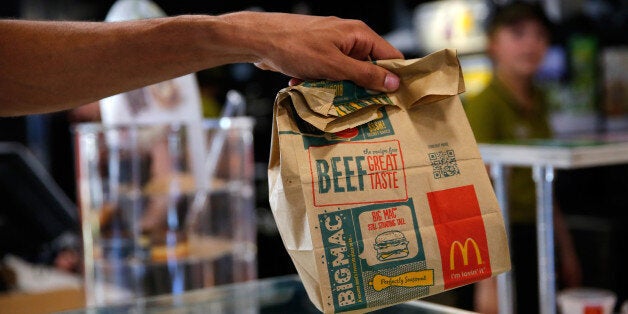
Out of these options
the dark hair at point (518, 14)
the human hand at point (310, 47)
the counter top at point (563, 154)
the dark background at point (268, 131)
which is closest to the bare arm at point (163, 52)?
the human hand at point (310, 47)

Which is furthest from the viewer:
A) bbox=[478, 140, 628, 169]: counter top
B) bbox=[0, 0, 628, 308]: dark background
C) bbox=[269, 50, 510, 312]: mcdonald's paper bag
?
bbox=[0, 0, 628, 308]: dark background

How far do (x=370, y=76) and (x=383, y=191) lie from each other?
0.56 feet

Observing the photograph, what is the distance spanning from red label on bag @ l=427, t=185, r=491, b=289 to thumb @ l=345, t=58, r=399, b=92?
6.7 inches

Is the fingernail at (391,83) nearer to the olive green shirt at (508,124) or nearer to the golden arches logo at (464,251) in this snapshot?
the golden arches logo at (464,251)

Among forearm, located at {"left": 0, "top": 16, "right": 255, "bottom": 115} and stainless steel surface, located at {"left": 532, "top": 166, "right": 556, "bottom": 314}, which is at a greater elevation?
forearm, located at {"left": 0, "top": 16, "right": 255, "bottom": 115}

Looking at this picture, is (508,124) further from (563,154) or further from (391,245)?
(391,245)

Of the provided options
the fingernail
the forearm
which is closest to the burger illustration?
the fingernail

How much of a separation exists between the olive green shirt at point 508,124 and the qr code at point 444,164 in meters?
1.67

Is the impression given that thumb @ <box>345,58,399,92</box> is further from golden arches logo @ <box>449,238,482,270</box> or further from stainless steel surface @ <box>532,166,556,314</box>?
stainless steel surface @ <box>532,166,556,314</box>

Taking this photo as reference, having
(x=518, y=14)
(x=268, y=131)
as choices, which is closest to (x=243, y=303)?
(x=518, y=14)

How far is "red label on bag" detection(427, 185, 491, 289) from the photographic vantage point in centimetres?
100

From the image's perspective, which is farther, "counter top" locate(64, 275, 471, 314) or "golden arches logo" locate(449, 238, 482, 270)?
"counter top" locate(64, 275, 471, 314)

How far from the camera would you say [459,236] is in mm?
1017

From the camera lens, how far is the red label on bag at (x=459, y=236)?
1.00 meters
